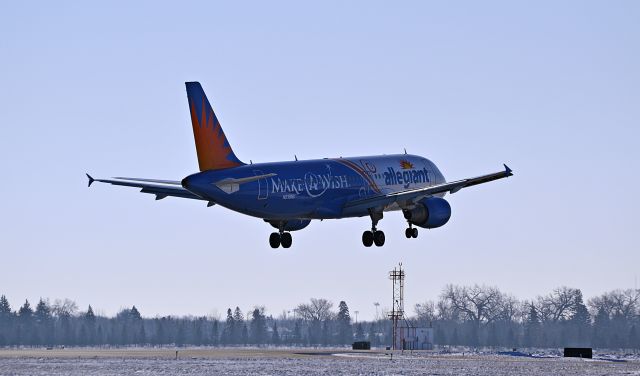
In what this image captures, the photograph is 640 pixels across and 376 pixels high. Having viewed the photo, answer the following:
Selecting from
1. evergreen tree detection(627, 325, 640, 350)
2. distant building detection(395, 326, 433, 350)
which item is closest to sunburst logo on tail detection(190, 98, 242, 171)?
distant building detection(395, 326, 433, 350)

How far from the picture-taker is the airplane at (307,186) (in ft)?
277

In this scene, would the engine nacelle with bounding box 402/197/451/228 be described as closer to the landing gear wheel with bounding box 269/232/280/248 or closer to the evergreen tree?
the landing gear wheel with bounding box 269/232/280/248

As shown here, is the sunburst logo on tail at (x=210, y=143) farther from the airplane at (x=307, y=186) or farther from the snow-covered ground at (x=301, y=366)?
the snow-covered ground at (x=301, y=366)

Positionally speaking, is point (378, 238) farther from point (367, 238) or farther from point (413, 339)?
point (413, 339)

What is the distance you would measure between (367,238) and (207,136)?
15.0 meters

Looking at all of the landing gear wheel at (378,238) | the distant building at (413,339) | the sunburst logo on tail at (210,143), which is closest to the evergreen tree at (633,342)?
the distant building at (413,339)

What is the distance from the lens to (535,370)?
96125 millimetres

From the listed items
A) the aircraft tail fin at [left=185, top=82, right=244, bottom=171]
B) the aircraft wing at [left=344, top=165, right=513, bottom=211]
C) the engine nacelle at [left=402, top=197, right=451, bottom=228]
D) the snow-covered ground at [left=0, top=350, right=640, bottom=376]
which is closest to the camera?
the aircraft tail fin at [left=185, top=82, right=244, bottom=171]

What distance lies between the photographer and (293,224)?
94375 mm

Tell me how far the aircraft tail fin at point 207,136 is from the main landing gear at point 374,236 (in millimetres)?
12219

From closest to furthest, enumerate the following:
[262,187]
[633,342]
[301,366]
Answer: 1. [262,187]
2. [301,366]
3. [633,342]

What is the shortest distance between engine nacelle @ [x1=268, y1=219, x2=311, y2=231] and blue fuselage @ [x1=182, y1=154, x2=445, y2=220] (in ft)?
12.2

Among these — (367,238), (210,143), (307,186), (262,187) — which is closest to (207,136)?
(210,143)

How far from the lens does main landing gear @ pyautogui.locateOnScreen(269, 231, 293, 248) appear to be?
93.7 meters
